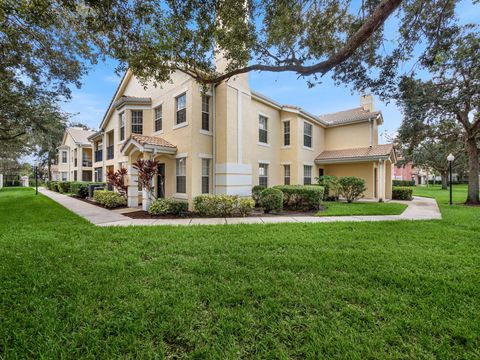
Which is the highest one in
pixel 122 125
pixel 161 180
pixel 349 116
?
pixel 349 116

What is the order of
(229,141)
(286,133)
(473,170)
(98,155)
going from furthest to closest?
1. (98,155)
2. (286,133)
3. (473,170)
4. (229,141)

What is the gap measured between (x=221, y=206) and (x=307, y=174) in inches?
363

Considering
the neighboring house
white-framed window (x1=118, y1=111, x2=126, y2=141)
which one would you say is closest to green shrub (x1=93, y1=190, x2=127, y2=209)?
white-framed window (x1=118, y1=111, x2=126, y2=141)

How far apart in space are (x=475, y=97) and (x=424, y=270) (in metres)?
13.6

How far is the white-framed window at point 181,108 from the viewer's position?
35.7ft

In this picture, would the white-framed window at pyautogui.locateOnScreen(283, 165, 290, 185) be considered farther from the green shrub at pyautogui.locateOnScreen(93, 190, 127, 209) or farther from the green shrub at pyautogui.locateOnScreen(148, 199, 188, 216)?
the green shrub at pyautogui.locateOnScreen(93, 190, 127, 209)

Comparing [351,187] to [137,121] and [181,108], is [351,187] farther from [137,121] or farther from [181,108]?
[137,121]

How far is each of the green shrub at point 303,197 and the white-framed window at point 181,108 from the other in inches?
246

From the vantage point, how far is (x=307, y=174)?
1627 cm

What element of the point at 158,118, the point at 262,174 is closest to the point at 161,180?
the point at 158,118

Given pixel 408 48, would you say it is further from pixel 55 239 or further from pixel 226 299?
pixel 55 239

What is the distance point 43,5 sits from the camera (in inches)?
218

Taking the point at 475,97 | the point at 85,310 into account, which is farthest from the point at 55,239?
the point at 475,97

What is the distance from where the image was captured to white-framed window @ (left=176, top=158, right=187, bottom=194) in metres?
10.9
